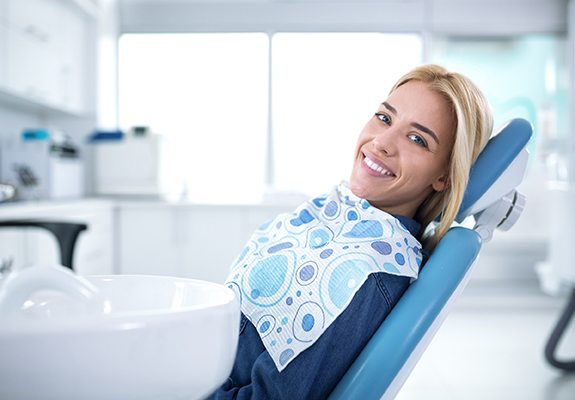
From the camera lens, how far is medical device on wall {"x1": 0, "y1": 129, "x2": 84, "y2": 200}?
10.8 ft

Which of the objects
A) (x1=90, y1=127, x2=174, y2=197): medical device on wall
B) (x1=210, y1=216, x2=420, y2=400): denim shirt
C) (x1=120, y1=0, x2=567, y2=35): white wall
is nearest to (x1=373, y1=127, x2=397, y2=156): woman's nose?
(x1=210, y1=216, x2=420, y2=400): denim shirt

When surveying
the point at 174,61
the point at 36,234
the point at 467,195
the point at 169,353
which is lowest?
the point at 36,234

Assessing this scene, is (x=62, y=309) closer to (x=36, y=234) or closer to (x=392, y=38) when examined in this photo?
(x=36, y=234)

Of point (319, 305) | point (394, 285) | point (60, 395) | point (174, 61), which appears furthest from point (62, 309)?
point (174, 61)

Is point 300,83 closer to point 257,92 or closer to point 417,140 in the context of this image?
point 257,92

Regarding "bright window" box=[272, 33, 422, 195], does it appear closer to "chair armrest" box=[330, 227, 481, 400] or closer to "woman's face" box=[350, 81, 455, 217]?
"woman's face" box=[350, 81, 455, 217]

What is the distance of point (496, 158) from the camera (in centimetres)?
107

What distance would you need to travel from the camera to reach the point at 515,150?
107cm

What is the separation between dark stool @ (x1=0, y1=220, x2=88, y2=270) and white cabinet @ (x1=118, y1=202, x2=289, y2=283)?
1532 mm

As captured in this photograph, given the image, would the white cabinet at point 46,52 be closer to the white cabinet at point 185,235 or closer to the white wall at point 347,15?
the white wall at point 347,15

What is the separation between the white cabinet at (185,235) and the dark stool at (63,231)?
1.53 meters

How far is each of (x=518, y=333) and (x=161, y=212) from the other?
7.26 feet

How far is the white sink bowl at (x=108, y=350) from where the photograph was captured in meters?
0.46

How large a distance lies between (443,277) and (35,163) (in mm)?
3067
